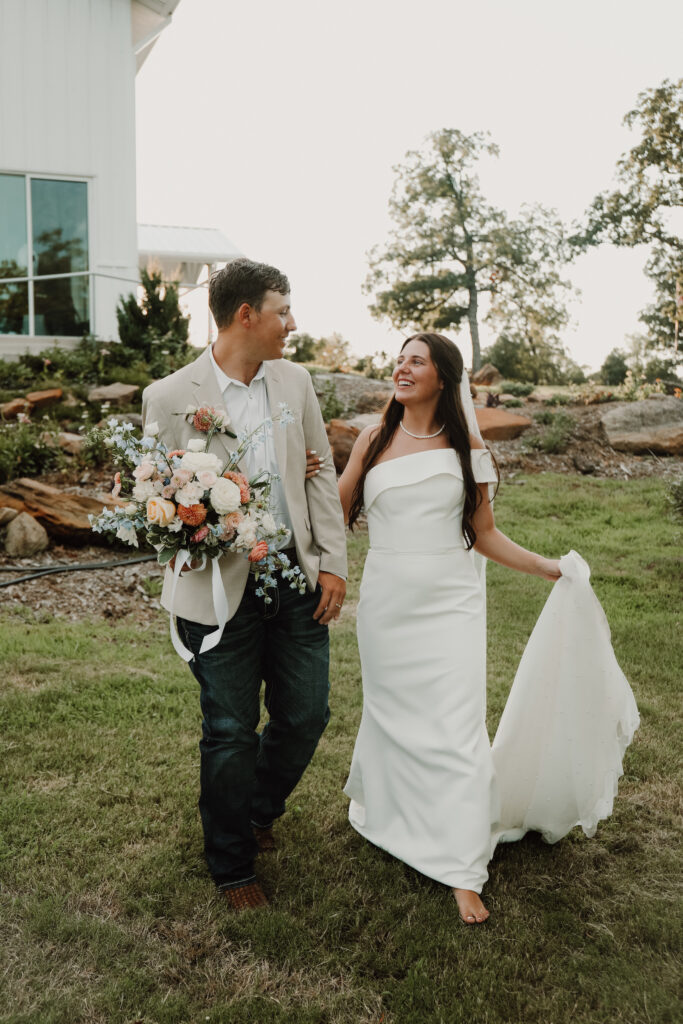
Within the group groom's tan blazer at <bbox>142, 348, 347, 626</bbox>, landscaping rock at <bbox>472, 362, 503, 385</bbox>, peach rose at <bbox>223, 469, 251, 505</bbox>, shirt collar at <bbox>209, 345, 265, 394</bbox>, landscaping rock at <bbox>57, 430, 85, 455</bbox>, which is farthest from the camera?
landscaping rock at <bbox>472, 362, 503, 385</bbox>

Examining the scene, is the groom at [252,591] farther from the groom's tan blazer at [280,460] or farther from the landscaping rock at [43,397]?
the landscaping rock at [43,397]

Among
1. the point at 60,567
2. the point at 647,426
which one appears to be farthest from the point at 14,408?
the point at 647,426

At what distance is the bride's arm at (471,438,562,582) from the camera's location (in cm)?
372

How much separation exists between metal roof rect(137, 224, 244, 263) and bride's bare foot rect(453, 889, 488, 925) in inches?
743

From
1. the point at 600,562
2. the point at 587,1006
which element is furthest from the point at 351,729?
the point at 600,562

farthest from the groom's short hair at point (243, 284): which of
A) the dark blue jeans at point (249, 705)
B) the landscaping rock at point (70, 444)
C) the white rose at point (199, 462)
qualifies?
the landscaping rock at point (70, 444)

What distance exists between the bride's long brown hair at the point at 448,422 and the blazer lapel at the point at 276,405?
64 cm

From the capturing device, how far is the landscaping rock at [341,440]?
1020cm

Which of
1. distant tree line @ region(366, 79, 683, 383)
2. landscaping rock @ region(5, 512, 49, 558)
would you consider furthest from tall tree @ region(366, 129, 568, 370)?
landscaping rock @ region(5, 512, 49, 558)

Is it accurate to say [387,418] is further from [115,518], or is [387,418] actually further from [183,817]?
[183,817]

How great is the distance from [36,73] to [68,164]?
4.72 feet

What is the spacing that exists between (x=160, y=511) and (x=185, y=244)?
20.5 m

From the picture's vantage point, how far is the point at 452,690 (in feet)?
11.5

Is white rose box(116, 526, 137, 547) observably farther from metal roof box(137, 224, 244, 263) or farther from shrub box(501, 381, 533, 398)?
metal roof box(137, 224, 244, 263)
